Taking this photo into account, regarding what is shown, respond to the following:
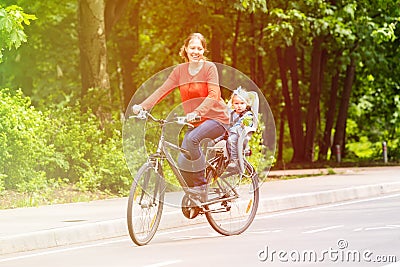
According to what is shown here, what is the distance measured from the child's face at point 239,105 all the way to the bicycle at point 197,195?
100 cm

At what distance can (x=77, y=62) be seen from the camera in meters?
41.8

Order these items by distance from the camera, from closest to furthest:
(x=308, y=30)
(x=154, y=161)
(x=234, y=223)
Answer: (x=154, y=161)
(x=234, y=223)
(x=308, y=30)

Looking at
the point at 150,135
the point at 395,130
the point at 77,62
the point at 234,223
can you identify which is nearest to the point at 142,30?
the point at 77,62

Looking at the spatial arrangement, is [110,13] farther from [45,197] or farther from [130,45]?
[130,45]

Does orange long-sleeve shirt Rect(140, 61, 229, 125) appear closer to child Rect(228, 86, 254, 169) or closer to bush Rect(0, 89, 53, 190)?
child Rect(228, 86, 254, 169)

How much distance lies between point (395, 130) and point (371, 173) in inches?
822

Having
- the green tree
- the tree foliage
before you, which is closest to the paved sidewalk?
the green tree

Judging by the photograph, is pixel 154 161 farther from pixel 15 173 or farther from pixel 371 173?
pixel 371 173

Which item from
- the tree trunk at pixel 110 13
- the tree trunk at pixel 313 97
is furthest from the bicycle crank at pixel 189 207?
the tree trunk at pixel 313 97

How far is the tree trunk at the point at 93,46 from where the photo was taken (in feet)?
80.9

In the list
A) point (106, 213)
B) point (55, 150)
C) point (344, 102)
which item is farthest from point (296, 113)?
point (106, 213)

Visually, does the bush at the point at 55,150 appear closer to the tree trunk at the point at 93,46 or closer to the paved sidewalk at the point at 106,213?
the paved sidewalk at the point at 106,213

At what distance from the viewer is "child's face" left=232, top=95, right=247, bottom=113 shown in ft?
47.8

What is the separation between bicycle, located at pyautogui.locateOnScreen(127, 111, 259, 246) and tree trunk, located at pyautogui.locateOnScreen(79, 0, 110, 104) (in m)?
10.8
